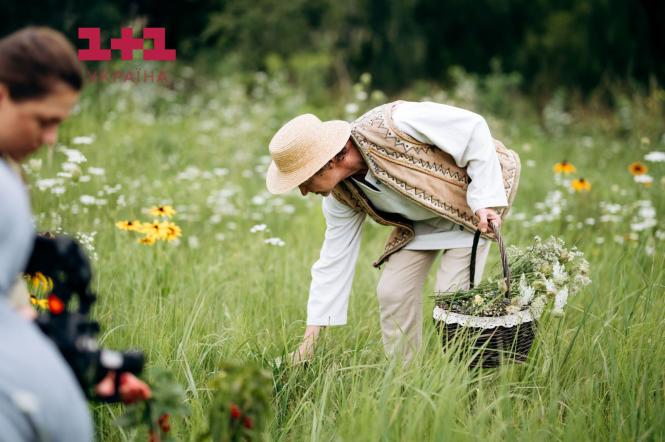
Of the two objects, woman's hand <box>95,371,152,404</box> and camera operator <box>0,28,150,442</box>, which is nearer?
camera operator <box>0,28,150,442</box>

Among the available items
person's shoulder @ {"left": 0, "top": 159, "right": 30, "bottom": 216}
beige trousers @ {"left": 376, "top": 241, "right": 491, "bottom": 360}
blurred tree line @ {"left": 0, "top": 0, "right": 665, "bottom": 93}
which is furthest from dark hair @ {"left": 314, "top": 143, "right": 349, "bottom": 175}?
blurred tree line @ {"left": 0, "top": 0, "right": 665, "bottom": 93}

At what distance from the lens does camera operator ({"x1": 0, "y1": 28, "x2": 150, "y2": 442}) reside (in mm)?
1228

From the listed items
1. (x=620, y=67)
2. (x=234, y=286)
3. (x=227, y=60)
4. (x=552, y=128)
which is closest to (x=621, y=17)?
(x=620, y=67)

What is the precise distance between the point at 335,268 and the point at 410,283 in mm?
354

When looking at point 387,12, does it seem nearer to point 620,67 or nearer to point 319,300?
point 620,67

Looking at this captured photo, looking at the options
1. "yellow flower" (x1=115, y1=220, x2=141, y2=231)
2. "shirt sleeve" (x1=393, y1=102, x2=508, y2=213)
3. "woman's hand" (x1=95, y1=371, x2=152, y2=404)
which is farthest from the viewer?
"yellow flower" (x1=115, y1=220, x2=141, y2=231)

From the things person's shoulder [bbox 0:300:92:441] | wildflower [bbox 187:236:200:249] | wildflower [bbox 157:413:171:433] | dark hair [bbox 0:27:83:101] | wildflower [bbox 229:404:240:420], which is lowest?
wildflower [bbox 187:236:200:249]

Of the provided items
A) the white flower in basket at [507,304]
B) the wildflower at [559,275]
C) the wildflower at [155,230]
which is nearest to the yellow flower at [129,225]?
the wildflower at [155,230]

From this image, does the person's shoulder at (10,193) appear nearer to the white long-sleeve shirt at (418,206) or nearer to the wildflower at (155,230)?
the white long-sleeve shirt at (418,206)

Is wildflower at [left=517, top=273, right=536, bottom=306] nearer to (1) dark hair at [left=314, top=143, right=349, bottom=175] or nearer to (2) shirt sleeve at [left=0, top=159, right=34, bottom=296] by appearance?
(1) dark hair at [left=314, top=143, right=349, bottom=175]

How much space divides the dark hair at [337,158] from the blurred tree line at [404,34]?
846 cm

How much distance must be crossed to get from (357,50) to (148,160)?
1030cm

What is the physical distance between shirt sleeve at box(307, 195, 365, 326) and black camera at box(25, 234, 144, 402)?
1291 mm

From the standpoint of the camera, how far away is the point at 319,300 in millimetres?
2746
